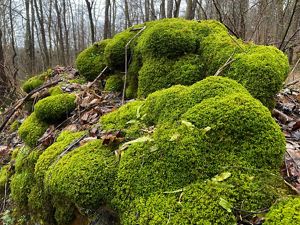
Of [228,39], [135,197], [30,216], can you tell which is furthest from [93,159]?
[228,39]

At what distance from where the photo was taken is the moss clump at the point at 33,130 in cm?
399

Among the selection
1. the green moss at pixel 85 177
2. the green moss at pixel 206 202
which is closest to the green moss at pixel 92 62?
the green moss at pixel 85 177

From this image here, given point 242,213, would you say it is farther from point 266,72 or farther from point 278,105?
point 278,105

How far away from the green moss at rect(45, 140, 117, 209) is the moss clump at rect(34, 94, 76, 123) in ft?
5.42

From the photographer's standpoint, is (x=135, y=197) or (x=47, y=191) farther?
(x=47, y=191)

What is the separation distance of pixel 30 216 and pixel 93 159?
138 cm

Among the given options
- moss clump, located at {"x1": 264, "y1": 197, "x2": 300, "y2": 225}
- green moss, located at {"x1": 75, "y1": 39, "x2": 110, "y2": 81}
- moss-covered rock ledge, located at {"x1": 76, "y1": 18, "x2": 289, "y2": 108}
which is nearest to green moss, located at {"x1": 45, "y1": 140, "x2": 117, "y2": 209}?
moss clump, located at {"x1": 264, "y1": 197, "x2": 300, "y2": 225}

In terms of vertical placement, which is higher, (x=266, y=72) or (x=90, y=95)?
(x=266, y=72)

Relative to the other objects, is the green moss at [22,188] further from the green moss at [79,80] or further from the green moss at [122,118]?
the green moss at [79,80]

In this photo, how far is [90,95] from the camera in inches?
177

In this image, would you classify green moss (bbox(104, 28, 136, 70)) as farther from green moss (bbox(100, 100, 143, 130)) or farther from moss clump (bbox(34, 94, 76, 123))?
green moss (bbox(100, 100, 143, 130))

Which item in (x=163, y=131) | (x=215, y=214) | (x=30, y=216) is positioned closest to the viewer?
(x=215, y=214)

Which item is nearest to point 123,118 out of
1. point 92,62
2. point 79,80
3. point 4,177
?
point 4,177

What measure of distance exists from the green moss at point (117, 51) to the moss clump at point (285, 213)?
356 cm
